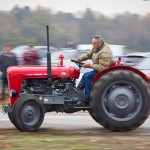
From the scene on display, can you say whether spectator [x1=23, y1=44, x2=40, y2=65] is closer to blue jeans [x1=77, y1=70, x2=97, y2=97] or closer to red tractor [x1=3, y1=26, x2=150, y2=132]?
red tractor [x1=3, y1=26, x2=150, y2=132]

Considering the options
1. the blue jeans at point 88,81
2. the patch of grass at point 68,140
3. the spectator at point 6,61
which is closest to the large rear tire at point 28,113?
the patch of grass at point 68,140

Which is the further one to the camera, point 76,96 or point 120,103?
point 76,96

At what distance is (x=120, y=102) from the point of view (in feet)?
41.5

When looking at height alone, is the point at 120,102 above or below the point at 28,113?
above

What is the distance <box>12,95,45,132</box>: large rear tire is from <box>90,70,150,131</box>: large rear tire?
3.30ft

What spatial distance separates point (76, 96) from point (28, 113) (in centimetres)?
102

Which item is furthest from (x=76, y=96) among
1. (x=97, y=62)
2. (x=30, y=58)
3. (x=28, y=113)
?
(x=30, y=58)

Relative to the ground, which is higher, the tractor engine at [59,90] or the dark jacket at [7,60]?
the dark jacket at [7,60]

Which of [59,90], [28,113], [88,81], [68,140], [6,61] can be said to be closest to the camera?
[68,140]

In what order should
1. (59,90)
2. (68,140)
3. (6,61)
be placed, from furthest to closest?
(6,61) → (59,90) → (68,140)

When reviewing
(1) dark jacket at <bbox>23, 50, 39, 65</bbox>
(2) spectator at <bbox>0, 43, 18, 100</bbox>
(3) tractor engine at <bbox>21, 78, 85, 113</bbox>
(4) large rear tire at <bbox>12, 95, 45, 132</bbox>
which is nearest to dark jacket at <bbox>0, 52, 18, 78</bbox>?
(2) spectator at <bbox>0, 43, 18, 100</bbox>

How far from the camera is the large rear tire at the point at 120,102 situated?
12578 millimetres

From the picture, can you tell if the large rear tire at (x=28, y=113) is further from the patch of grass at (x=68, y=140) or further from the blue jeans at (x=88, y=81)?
the blue jeans at (x=88, y=81)

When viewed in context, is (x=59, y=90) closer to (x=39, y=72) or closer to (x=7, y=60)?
(x=39, y=72)
